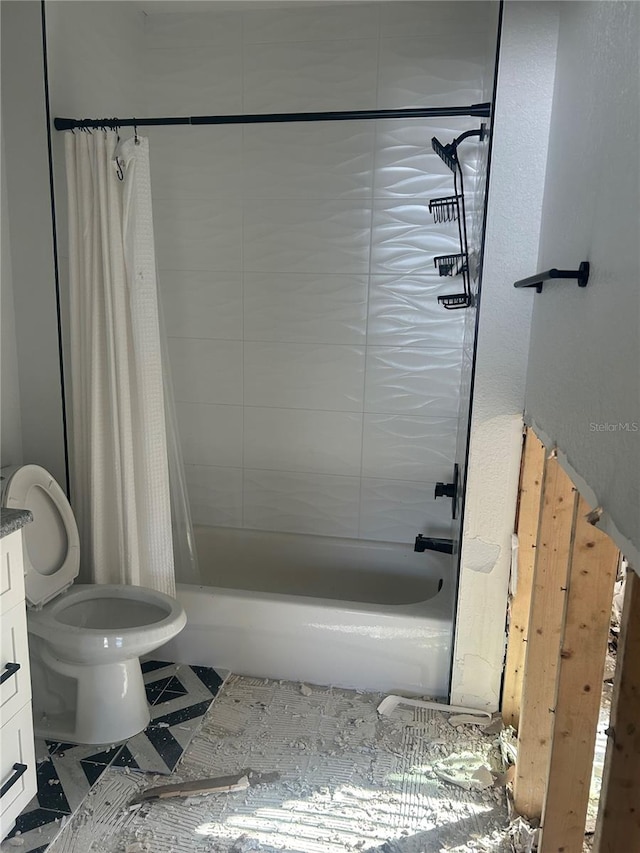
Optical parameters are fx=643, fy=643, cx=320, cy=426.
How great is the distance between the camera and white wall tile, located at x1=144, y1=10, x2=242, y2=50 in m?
2.75

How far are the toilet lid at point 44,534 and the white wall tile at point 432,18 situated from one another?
222 cm

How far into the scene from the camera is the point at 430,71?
2619 millimetres

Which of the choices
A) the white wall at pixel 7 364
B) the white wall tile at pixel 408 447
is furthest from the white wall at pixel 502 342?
the white wall at pixel 7 364

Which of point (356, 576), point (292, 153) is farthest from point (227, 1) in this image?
point (356, 576)

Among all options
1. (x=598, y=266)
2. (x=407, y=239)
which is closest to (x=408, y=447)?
(x=407, y=239)

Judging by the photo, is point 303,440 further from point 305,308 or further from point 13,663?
point 13,663

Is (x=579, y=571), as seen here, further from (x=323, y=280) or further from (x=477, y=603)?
(x=323, y=280)

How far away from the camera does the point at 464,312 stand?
9.11ft

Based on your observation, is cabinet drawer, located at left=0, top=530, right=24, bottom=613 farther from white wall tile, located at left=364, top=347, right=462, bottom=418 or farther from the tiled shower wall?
white wall tile, located at left=364, top=347, right=462, bottom=418

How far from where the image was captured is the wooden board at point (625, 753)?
991 mm

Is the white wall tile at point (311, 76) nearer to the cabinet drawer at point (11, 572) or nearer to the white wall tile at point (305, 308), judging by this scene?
the white wall tile at point (305, 308)

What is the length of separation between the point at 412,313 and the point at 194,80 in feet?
4.61

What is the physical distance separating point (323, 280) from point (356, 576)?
4.42ft

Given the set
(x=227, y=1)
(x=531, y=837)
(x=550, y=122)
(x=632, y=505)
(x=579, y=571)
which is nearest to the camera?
(x=632, y=505)
